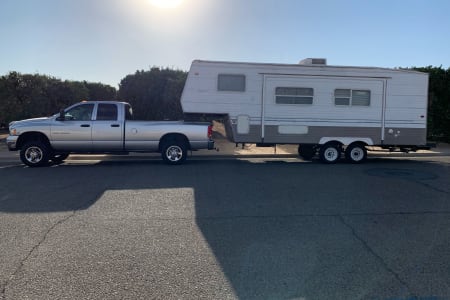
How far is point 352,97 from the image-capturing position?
14281mm

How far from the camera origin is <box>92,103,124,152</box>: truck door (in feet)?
43.3

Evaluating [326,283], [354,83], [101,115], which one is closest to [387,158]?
[354,83]

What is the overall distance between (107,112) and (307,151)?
7.00 meters

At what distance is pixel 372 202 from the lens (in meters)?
8.08

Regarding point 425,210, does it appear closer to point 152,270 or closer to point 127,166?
point 152,270

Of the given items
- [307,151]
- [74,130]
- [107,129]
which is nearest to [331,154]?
[307,151]

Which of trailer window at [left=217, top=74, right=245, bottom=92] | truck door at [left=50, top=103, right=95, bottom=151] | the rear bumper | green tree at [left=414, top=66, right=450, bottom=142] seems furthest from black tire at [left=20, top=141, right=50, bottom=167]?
green tree at [left=414, top=66, right=450, bottom=142]

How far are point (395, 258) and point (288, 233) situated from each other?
1.52 m

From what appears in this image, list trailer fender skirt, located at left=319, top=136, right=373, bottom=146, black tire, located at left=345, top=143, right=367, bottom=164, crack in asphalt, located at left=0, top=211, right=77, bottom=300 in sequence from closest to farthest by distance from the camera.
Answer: crack in asphalt, located at left=0, top=211, right=77, bottom=300 < trailer fender skirt, located at left=319, top=136, right=373, bottom=146 < black tire, located at left=345, top=143, right=367, bottom=164

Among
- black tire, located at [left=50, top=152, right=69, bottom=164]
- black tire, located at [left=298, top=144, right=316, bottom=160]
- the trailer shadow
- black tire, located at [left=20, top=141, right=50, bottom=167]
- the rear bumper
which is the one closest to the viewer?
the trailer shadow

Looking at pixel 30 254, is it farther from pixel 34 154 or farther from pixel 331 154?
pixel 331 154

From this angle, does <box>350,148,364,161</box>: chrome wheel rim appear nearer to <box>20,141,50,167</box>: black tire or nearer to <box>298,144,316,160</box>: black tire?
<box>298,144,316,160</box>: black tire

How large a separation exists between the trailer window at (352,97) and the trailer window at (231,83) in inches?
124

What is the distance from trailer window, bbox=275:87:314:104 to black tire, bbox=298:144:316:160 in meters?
1.73
